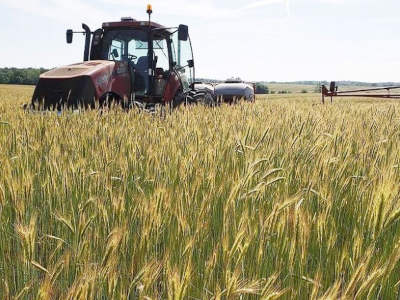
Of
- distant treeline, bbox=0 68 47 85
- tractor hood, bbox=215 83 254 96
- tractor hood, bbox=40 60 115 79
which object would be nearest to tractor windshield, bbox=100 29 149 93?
tractor hood, bbox=40 60 115 79

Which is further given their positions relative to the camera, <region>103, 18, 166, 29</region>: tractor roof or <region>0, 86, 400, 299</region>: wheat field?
<region>103, 18, 166, 29</region>: tractor roof

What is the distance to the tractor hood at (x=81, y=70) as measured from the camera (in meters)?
6.05

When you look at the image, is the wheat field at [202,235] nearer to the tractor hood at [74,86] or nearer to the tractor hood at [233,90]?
the tractor hood at [74,86]

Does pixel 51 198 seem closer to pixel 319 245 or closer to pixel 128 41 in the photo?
pixel 319 245

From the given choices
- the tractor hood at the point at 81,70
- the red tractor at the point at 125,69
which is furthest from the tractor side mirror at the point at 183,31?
the tractor hood at the point at 81,70

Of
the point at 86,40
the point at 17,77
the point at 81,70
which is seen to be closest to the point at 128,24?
the point at 86,40

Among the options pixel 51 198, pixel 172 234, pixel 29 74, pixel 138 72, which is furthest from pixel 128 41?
pixel 29 74

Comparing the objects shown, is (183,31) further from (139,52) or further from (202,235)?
(202,235)

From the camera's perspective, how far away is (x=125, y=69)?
22.6 feet

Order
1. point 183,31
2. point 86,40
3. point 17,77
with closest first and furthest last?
point 183,31 < point 86,40 < point 17,77

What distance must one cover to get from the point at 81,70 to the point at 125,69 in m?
0.90

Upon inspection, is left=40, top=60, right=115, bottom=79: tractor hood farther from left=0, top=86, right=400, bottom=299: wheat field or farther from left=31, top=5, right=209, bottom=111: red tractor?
left=0, top=86, right=400, bottom=299: wheat field

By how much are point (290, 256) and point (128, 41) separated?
6740 mm

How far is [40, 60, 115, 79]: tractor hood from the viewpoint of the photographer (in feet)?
19.8
